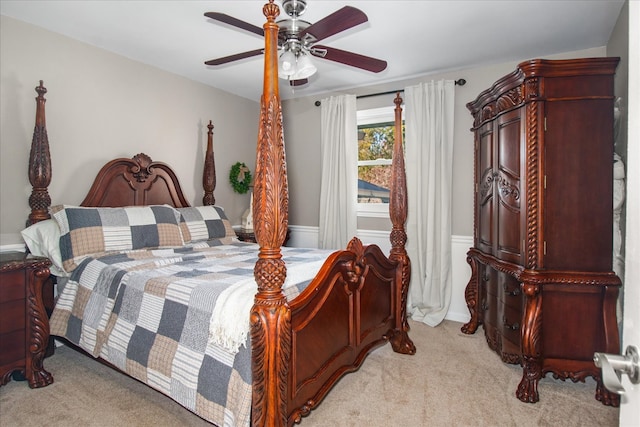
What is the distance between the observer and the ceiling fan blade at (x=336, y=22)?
1.61 m

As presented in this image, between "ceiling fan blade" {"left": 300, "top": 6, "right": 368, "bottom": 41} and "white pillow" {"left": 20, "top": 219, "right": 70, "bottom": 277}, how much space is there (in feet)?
7.09

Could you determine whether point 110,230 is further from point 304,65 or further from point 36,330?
point 304,65

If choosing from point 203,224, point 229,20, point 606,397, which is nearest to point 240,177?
point 203,224

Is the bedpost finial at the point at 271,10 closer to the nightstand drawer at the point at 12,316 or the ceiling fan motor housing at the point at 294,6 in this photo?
the ceiling fan motor housing at the point at 294,6

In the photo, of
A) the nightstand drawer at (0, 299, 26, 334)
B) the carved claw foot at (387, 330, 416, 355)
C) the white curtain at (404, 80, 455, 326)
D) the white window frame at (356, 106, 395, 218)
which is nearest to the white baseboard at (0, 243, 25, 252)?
the nightstand drawer at (0, 299, 26, 334)

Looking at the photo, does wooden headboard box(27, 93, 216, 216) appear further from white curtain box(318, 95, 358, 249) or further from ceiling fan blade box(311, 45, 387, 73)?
ceiling fan blade box(311, 45, 387, 73)

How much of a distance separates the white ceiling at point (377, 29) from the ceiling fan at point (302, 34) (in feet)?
1.66

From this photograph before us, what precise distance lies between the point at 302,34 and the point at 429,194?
220cm

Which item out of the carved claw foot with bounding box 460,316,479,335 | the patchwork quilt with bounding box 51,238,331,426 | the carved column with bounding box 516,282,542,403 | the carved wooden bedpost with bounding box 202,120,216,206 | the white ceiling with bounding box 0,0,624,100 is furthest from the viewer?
the carved wooden bedpost with bounding box 202,120,216,206

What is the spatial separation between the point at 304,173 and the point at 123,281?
2738 mm

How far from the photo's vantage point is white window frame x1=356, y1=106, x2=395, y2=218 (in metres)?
3.94

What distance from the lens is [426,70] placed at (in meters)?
3.52

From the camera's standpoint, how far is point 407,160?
145 inches

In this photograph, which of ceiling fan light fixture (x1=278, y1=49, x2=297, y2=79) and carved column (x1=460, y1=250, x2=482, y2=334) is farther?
carved column (x1=460, y1=250, x2=482, y2=334)
